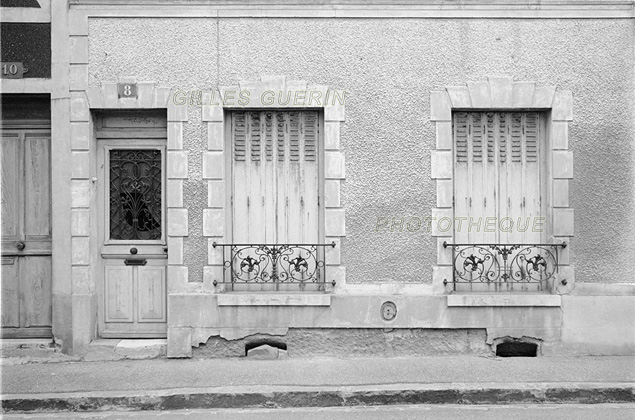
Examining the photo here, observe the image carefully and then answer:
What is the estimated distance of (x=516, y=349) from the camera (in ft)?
25.1

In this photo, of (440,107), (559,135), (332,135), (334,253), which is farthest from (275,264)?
(559,135)

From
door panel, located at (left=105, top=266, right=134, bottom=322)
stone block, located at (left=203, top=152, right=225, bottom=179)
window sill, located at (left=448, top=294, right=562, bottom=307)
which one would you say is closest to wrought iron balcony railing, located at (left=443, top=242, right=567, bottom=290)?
window sill, located at (left=448, top=294, right=562, bottom=307)

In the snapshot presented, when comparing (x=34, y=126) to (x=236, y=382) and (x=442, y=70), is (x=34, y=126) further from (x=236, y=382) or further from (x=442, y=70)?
(x=442, y=70)

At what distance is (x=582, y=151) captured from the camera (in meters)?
7.57

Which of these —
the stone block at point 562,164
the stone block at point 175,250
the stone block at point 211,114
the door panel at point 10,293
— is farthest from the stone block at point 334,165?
the door panel at point 10,293

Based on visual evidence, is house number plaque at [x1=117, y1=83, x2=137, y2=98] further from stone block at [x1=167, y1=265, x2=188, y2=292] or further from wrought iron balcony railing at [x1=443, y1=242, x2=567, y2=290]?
wrought iron balcony railing at [x1=443, y1=242, x2=567, y2=290]

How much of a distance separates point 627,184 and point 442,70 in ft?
8.38

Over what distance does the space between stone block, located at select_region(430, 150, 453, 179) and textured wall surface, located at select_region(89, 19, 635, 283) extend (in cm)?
8

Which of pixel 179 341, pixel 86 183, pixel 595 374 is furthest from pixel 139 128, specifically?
pixel 595 374

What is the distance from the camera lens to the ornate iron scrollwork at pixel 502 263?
25.2ft

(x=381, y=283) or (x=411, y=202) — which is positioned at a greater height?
(x=411, y=202)

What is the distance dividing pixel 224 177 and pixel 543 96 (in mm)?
3871

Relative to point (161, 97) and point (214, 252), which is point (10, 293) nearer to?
point (214, 252)

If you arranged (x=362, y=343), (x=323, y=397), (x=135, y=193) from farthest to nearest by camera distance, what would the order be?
(x=135, y=193), (x=362, y=343), (x=323, y=397)
